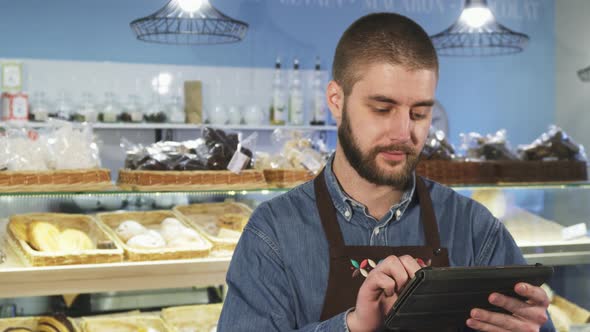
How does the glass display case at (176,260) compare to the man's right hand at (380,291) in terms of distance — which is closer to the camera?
the man's right hand at (380,291)

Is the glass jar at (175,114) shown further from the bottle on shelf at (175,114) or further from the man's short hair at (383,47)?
the man's short hair at (383,47)

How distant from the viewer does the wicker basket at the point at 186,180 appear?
2564 millimetres

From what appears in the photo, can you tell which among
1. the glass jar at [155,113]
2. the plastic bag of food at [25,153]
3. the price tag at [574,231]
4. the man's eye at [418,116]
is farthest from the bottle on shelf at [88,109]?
the man's eye at [418,116]

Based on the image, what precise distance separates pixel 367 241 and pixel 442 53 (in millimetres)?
5848

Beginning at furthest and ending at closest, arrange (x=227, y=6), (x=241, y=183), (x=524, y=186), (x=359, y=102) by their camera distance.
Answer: (x=227, y=6), (x=524, y=186), (x=241, y=183), (x=359, y=102)

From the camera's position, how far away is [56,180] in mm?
2439

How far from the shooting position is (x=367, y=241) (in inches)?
60.6

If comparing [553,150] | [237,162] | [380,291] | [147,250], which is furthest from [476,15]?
[380,291]

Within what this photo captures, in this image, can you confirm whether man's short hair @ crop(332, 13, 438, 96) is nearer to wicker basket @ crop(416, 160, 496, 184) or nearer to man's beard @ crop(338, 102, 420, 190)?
man's beard @ crop(338, 102, 420, 190)

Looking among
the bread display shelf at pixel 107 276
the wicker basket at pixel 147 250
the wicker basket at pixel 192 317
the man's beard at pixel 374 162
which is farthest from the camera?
the wicker basket at pixel 192 317

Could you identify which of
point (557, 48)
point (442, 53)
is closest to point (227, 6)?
point (442, 53)

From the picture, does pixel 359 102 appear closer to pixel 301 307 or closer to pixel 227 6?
pixel 301 307

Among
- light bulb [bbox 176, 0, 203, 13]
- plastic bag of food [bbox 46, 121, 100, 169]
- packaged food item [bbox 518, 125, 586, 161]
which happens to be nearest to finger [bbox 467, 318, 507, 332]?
plastic bag of food [bbox 46, 121, 100, 169]

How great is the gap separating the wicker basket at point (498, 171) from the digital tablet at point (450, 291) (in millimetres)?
1558
